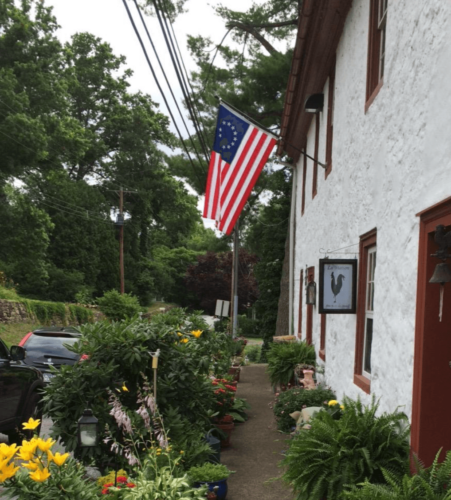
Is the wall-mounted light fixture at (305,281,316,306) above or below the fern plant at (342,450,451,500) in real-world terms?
above

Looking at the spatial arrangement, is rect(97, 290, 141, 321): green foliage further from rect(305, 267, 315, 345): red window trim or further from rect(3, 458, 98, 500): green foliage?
rect(3, 458, 98, 500): green foliage

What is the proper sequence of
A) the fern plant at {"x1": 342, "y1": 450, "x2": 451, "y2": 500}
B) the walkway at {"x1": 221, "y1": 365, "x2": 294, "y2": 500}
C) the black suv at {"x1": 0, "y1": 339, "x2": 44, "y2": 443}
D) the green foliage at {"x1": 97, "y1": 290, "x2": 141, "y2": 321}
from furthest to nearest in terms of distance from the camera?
the green foliage at {"x1": 97, "y1": 290, "x2": 141, "y2": 321} → the black suv at {"x1": 0, "y1": 339, "x2": 44, "y2": 443} → the walkway at {"x1": 221, "y1": 365, "x2": 294, "y2": 500} → the fern plant at {"x1": 342, "y1": 450, "x2": 451, "y2": 500}

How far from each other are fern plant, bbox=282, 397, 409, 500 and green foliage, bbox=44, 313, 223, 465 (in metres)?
1.42

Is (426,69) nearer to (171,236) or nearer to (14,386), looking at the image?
(14,386)

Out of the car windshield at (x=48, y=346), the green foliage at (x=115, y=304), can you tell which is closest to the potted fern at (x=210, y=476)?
the car windshield at (x=48, y=346)

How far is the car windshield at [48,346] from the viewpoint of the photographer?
1155 cm

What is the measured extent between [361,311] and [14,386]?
A: 4.54 meters

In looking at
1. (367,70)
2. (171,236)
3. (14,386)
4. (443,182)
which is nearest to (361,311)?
(367,70)

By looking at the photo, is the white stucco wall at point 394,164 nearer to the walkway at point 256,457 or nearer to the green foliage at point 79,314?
the walkway at point 256,457

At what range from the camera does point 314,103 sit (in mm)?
10383

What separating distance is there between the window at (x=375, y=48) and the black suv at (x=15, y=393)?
5269 millimetres

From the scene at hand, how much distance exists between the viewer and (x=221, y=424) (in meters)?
8.36

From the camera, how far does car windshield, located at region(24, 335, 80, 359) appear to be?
1155cm

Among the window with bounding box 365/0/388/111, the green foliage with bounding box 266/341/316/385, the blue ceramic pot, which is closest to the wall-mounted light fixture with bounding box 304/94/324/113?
the window with bounding box 365/0/388/111
